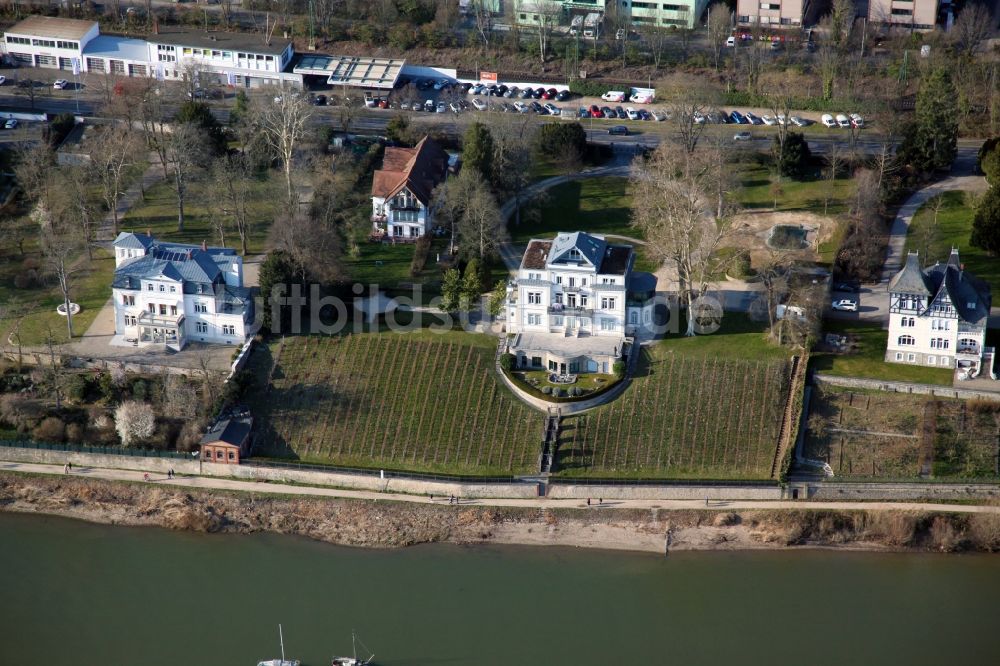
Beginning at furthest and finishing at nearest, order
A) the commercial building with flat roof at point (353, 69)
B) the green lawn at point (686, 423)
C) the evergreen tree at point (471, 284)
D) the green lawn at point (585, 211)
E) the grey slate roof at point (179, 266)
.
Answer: the commercial building with flat roof at point (353, 69)
the green lawn at point (585, 211)
the evergreen tree at point (471, 284)
the grey slate roof at point (179, 266)
the green lawn at point (686, 423)

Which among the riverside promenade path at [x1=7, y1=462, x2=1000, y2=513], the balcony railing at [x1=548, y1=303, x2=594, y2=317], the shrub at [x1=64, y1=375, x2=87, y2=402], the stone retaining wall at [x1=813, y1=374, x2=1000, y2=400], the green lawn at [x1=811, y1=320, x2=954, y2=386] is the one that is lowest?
the riverside promenade path at [x1=7, y1=462, x2=1000, y2=513]

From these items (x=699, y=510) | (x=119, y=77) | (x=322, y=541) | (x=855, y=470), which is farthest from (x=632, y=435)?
(x=119, y=77)

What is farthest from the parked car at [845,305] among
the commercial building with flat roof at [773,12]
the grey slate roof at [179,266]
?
the commercial building with flat roof at [773,12]

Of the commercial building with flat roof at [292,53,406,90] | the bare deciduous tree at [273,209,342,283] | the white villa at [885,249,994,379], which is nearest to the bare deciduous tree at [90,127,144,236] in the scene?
the bare deciduous tree at [273,209,342,283]

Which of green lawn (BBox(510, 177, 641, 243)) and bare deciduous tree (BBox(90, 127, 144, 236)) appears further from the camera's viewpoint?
green lawn (BBox(510, 177, 641, 243))

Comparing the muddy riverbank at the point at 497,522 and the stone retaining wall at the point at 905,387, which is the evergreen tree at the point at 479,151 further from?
the muddy riverbank at the point at 497,522

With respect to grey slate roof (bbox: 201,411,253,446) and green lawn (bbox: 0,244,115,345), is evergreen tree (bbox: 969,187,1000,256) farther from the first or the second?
green lawn (bbox: 0,244,115,345)

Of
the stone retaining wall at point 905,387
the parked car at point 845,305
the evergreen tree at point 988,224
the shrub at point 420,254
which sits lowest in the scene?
the stone retaining wall at point 905,387

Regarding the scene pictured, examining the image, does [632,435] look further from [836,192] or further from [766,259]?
[836,192]
